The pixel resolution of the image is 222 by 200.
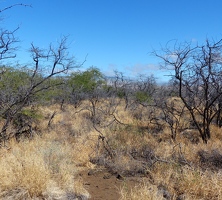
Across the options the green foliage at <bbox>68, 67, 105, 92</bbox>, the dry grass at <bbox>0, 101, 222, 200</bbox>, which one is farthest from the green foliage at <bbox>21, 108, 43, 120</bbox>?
the green foliage at <bbox>68, 67, 105, 92</bbox>

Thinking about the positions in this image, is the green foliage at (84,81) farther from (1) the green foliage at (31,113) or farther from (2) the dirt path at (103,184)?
(2) the dirt path at (103,184)

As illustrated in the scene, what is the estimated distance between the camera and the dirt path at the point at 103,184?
17.1ft

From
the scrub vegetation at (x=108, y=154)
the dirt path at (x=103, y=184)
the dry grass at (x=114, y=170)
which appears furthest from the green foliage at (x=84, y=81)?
the dirt path at (x=103, y=184)

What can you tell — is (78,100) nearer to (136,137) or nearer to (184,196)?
(136,137)

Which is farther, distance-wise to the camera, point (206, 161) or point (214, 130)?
point (214, 130)

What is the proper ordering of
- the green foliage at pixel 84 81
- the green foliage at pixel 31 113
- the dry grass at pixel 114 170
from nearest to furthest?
the dry grass at pixel 114 170 → the green foliage at pixel 31 113 → the green foliage at pixel 84 81

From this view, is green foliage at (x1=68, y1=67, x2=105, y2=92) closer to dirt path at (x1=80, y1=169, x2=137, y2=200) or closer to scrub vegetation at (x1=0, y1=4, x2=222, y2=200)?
scrub vegetation at (x1=0, y1=4, x2=222, y2=200)

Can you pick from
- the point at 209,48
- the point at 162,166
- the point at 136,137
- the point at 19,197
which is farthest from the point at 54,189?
the point at 209,48

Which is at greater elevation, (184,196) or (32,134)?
(32,134)

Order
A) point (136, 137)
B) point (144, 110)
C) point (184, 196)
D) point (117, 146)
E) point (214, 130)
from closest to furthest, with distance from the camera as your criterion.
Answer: point (184, 196) < point (117, 146) < point (136, 137) < point (214, 130) < point (144, 110)

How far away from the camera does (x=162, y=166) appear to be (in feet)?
20.0

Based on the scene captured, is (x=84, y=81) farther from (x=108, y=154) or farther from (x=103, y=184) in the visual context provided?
(x=103, y=184)

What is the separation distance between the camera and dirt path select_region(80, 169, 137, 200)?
206 inches

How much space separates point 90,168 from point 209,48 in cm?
530
